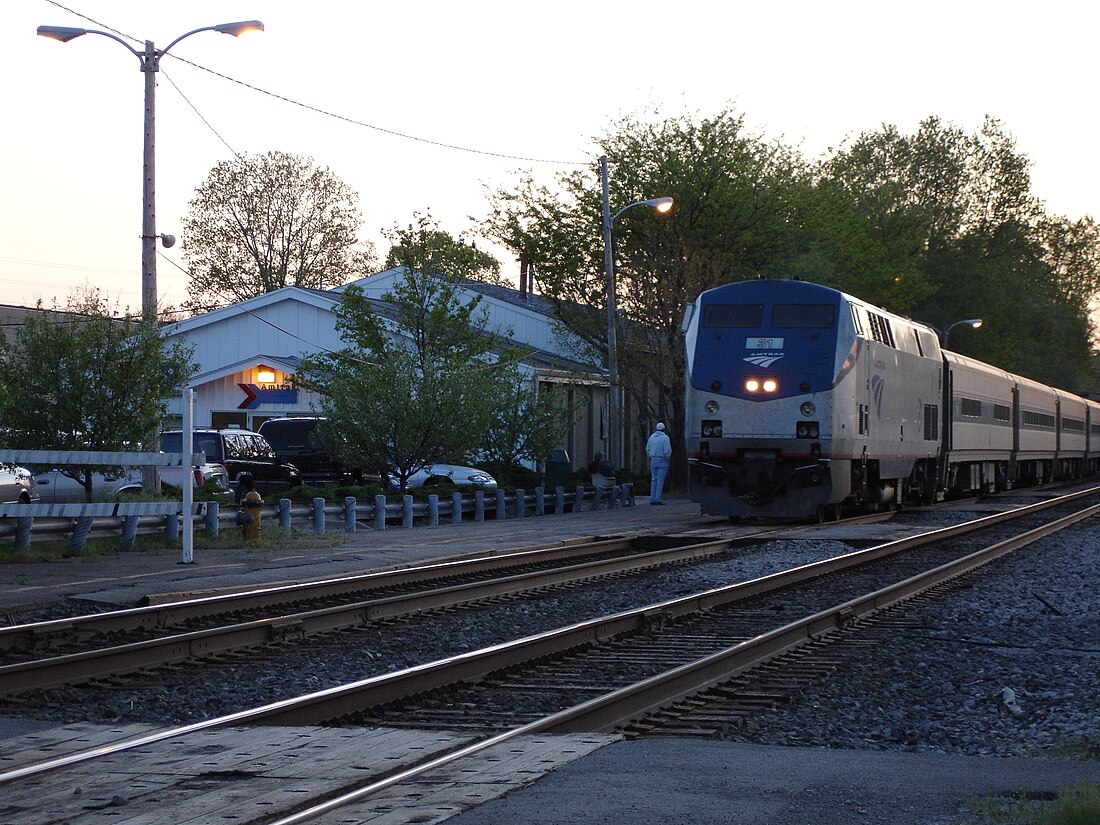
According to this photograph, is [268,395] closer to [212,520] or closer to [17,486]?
[17,486]

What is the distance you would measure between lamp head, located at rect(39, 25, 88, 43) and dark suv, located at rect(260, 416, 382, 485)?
14.7m

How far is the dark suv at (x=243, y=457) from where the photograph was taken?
92.5 feet

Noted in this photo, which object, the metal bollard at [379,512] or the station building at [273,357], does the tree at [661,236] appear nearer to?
the station building at [273,357]

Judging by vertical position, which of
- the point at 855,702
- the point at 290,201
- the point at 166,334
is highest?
the point at 290,201

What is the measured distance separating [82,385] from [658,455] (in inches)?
608

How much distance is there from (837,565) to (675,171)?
22.8 meters

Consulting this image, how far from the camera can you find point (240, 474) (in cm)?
2867

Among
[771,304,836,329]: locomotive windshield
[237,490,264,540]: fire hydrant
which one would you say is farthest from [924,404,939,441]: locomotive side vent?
[237,490,264,540]: fire hydrant

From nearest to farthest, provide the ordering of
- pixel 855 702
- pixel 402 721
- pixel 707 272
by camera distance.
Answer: pixel 402 721, pixel 855 702, pixel 707 272

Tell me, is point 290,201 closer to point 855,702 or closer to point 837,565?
point 837,565

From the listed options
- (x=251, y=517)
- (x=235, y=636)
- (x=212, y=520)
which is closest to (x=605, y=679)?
(x=235, y=636)

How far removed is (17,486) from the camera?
26766 mm

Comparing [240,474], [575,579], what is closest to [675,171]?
[240,474]

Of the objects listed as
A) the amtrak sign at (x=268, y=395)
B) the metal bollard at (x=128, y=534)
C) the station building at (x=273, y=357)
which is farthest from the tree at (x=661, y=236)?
the metal bollard at (x=128, y=534)
